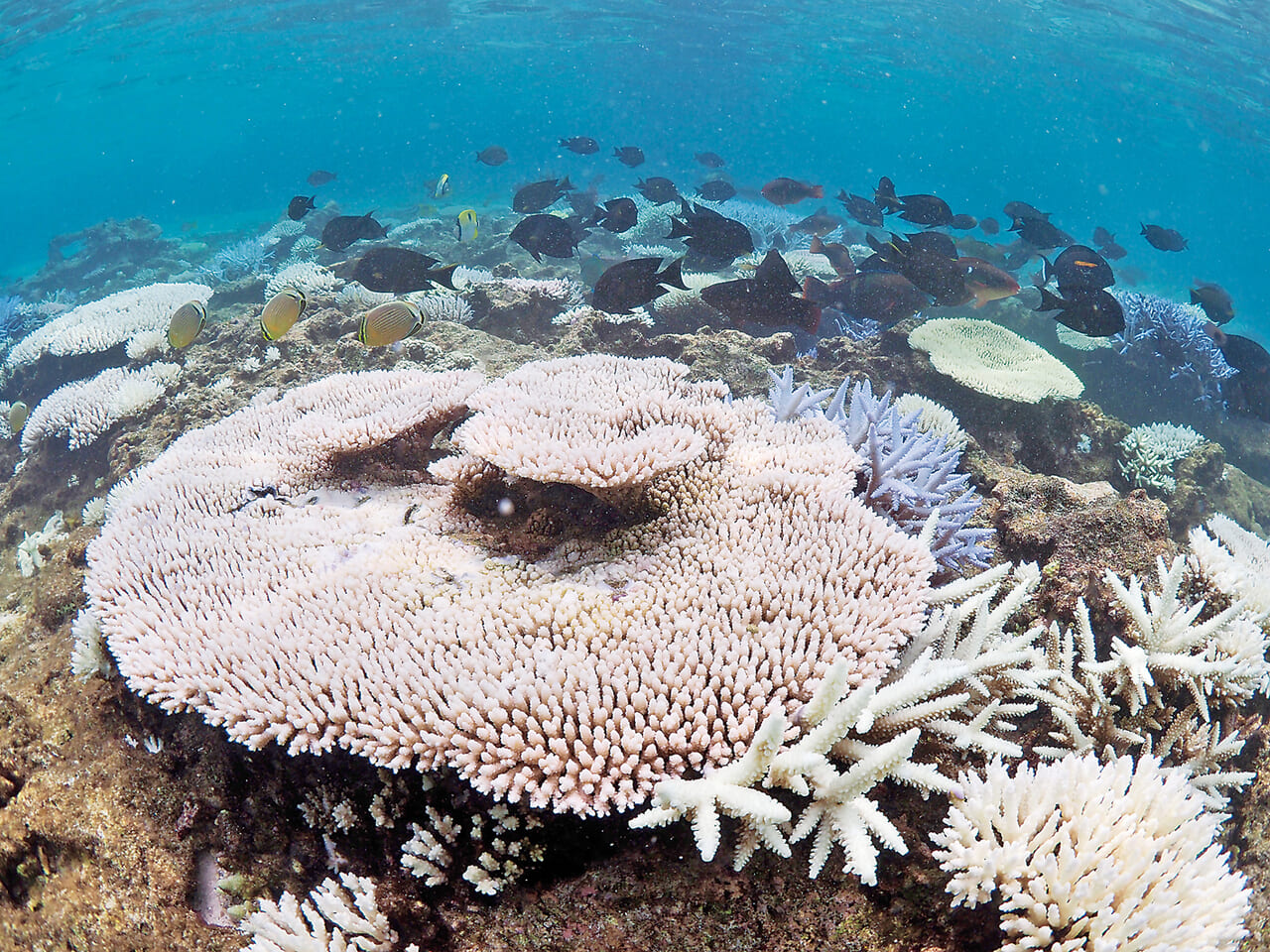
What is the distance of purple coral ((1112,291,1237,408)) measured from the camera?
32.7 ft

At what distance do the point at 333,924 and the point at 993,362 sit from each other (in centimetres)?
769

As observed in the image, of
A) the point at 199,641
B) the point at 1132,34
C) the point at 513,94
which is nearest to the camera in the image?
the point at 199,641

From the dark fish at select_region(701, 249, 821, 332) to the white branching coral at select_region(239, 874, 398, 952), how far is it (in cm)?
492

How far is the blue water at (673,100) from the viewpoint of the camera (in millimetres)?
35781

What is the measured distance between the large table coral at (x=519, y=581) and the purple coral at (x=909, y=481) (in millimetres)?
257

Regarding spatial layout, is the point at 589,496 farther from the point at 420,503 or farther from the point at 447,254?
the point at 447,254

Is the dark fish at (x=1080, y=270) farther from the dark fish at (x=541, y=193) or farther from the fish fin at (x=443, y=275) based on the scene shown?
the fish fin at (x=443, y=275)

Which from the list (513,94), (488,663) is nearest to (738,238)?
(488,663)

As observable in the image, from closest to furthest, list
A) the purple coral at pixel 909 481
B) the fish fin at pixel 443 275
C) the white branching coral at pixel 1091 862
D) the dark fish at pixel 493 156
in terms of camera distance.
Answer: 1. the white branching coral at pixel 1091 862
2. the purple coral at pixel 909 481
3. the fish fin at pixel 443 275
4. the dark fish at pixel 493 156

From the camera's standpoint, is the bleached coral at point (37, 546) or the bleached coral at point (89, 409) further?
the bleached coral at point (89, 409)

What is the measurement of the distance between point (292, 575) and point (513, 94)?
101071mm

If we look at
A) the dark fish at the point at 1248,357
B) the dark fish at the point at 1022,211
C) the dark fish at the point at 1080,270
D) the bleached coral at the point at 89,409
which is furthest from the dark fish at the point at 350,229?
the dark fish at the point at 1248,357


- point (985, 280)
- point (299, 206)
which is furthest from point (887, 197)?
point (299, 206)

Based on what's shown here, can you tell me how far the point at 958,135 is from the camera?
99.2 meters
